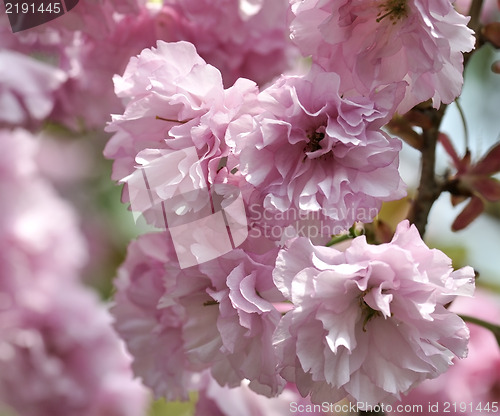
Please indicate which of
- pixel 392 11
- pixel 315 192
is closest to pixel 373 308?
pixel 315 192

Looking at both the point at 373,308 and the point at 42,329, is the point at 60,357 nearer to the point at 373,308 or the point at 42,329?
the point at 42,329

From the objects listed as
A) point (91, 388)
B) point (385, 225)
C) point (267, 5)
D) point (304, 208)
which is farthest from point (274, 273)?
point (91, 388)

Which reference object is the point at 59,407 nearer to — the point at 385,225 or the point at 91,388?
the point at 91,388

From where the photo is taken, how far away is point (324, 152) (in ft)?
1.53

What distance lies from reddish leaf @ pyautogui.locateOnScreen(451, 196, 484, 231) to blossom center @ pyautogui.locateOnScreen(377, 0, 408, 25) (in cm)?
21

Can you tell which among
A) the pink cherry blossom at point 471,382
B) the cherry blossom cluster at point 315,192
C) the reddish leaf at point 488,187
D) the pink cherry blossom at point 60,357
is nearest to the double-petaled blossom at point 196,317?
the cherry blossom cluster at point 315,192

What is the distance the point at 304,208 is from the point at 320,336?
7cm

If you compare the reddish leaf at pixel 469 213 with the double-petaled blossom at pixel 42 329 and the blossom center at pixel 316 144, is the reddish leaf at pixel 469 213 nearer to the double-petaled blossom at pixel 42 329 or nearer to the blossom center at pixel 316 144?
the blossom center at pixel 316 144

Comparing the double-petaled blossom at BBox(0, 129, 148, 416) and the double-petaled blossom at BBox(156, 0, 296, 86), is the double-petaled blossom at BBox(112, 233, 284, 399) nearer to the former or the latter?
the double-petaled blossom at BBox(156, 0, 296, 86)

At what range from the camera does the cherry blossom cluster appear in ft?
1.47

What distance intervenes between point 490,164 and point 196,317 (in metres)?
0.27

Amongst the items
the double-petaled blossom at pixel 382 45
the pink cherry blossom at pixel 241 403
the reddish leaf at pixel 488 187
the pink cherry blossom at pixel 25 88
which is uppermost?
the double-petaled blossom at pixel 382 45

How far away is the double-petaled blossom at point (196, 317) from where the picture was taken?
1.57 ft

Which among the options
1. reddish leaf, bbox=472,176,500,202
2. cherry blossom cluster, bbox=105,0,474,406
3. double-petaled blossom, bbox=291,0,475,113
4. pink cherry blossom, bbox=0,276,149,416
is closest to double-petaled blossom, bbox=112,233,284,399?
cherry blossom cluster, bbox=105,0,474,406
